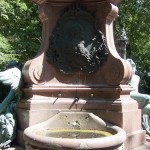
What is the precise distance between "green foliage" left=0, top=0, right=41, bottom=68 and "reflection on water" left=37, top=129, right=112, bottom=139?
27.2 ft

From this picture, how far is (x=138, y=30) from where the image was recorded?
63.0 feet

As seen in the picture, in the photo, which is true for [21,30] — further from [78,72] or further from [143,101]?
[143,101]

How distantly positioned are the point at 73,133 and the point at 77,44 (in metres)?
1.97

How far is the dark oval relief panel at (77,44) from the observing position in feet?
23.1

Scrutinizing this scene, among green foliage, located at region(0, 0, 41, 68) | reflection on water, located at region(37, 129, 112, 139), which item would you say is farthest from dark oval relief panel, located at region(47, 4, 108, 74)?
green foliage, located at region(0, 0, 41, 68)

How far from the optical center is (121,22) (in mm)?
18578

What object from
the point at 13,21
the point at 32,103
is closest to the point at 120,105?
the point at 32,103

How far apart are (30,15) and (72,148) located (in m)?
12.9

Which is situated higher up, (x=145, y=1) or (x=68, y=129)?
(x=145, y=1)

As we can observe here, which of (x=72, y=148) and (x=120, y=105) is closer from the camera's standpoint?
(x=72, y=148)

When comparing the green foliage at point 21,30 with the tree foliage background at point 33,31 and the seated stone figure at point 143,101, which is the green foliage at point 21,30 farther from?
the seated stone figure at point 143,101

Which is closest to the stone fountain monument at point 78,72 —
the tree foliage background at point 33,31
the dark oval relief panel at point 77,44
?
the dark oval relief panel at point 77,44

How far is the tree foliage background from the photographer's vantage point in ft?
47.0

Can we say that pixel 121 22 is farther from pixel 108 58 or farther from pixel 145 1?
pixel 108 58
